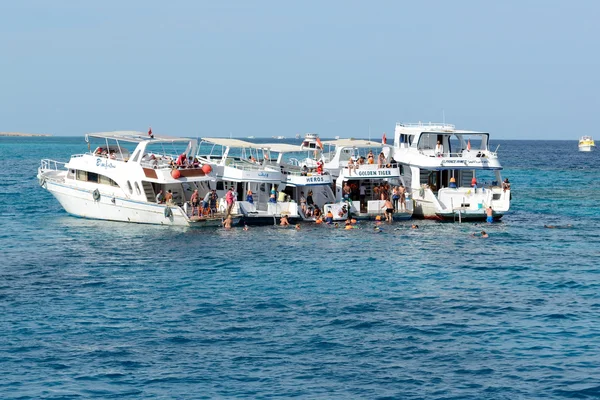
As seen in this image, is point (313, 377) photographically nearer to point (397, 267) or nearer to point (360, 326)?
point (360, 326)

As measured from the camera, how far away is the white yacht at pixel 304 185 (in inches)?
2094

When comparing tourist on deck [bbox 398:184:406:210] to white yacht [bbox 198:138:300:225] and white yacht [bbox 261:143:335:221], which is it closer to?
white yacht [bbox 261:143:335:221]

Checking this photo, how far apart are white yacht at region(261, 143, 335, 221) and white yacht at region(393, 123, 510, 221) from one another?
5.77 meters

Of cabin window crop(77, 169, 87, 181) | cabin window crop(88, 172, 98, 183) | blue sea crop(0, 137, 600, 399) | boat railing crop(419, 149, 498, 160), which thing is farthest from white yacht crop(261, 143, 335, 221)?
cabin window crop(77, 169, 87, 181)

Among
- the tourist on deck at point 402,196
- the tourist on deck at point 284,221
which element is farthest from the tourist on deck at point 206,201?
the tourist on deck at point 402,196

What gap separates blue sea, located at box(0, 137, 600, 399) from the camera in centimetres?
2281

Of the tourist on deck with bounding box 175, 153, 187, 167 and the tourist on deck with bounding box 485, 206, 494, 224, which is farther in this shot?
the tourist on deck with bounding box 485, 206, 494, 224

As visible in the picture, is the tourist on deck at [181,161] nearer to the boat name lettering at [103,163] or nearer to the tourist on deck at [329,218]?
the boat name lettering at [103,163]

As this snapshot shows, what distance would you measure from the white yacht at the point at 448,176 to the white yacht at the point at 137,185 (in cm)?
1359

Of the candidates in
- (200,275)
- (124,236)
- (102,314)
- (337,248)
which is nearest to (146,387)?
(102,314)

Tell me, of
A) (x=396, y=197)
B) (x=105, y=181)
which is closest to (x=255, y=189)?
(x=396, y=197)

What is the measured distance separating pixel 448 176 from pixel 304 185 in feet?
32.7

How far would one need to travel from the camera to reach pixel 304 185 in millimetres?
53094

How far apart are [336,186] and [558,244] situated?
605 inches
